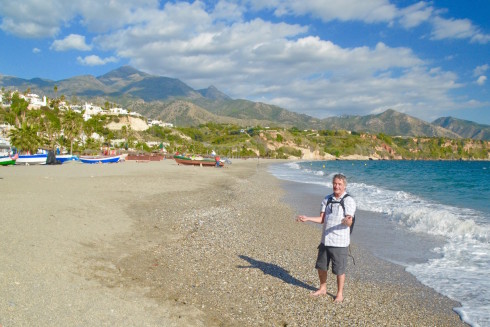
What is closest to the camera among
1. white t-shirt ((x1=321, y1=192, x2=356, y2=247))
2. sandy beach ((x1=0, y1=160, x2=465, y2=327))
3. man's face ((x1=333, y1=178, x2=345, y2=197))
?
sandy beach ((x1=0, y1=160, x2=465, y2=327))

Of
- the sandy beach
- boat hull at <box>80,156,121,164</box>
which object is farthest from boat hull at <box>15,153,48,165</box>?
the sandy beach

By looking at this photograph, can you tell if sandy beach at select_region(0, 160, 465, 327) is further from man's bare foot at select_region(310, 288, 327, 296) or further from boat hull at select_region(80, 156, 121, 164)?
boat hull at select_region(80, 156, 121, 164)

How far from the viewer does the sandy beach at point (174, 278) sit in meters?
4.85

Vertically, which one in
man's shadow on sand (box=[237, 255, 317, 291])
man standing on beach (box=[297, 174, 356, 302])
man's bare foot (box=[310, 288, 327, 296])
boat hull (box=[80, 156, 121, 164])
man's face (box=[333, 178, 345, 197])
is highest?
man's face (box=[333, 178, 345, 197])

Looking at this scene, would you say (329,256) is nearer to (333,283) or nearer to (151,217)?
(333,283)

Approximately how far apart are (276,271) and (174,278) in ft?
7.12

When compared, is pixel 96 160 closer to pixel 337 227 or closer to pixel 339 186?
pixel 337 227

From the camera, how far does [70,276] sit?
18.7 ft

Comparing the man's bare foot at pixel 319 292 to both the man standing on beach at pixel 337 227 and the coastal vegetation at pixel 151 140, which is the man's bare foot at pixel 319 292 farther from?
the coastal vegetation at pixel 151 140

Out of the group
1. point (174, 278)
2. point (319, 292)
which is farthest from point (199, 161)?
point (319, 292)

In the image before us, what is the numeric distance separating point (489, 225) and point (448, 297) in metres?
8.89

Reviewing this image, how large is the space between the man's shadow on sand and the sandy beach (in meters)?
0.04

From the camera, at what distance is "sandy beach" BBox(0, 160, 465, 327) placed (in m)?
4.85

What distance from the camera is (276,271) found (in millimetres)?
7191
